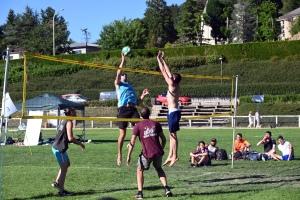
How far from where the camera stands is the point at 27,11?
116 meters

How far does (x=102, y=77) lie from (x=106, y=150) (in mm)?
32286

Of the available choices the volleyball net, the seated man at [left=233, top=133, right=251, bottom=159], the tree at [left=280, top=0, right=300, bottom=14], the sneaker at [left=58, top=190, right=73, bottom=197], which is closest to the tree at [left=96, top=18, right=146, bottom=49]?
the volleyball net

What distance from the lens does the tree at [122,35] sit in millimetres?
88938

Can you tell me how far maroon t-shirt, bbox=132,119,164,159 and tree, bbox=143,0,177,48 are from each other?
95215mm

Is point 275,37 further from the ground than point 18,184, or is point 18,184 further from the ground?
point 275,37

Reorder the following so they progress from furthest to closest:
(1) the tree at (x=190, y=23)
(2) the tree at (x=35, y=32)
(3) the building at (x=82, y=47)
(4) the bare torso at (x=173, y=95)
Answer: (3) the building at (x=82, y=47) → (1) the tree at (x=190, y=23) → (2) the tree at (x=35, y=32) → (4) the bare torso at (x=173, y=95)

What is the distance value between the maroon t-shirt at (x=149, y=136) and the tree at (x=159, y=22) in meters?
95.2

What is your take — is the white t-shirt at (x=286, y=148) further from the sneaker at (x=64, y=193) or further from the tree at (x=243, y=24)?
the tree at (x=243, y=24)

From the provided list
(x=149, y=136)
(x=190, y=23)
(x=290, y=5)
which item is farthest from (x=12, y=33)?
(x=149, y=136)

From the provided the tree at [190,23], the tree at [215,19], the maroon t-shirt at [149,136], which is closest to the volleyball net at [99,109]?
the maroon t-shirt at [149,136]

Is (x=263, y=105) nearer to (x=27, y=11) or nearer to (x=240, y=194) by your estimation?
(x=240, y=194)

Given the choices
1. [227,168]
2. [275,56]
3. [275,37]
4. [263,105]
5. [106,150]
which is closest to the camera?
[227,168]

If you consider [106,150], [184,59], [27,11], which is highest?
[27,11]

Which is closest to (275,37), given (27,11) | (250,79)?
(250,79)
